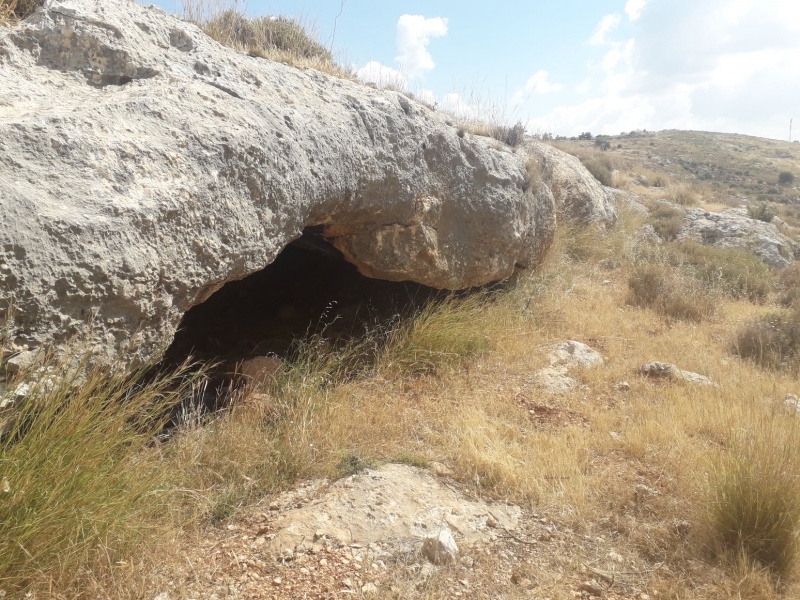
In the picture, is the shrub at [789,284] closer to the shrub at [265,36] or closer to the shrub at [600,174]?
the shrub at [600,174]

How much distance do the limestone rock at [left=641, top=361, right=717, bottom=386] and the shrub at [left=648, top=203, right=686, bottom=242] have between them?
6220 millimetres

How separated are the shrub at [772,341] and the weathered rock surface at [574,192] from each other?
3.48 m

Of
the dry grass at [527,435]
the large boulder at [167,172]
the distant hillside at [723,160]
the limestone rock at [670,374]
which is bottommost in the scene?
the dry grass at [527,435]

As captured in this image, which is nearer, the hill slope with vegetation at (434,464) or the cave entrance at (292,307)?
the hill slope with vegetation at (434,464)

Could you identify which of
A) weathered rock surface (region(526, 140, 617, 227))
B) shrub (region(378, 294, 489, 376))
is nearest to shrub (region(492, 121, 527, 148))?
weathered rock surface (region(526, 140, 617, 227))

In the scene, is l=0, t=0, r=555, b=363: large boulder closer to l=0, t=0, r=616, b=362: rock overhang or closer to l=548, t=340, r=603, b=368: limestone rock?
l=0, t=0, r=616, b=362: rock overhang

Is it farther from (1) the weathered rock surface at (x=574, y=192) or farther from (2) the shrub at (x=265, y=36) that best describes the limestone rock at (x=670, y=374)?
(1) the weathered rock surface at (x=574, y=192)

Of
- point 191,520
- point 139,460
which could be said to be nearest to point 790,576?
point 191,520

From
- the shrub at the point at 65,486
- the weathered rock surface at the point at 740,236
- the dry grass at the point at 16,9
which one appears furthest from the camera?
the weathered rock surface at the point at 740,236

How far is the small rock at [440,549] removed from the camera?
264 centimetres

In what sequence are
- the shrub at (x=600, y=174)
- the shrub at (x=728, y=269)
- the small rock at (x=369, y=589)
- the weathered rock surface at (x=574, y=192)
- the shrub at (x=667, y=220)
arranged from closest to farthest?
the small rock at (x=369, y=589) → the shrub at (x=728, y=269) → the weathered rock surface at (x=574, y=192) → the shrub at (x=667, y=220) → the shrub at (x=600, y=174)

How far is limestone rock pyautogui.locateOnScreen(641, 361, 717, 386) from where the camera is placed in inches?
189

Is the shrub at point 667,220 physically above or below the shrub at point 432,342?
above

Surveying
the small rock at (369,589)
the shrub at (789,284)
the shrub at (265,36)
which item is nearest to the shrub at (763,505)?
the small rock at (369,589)
